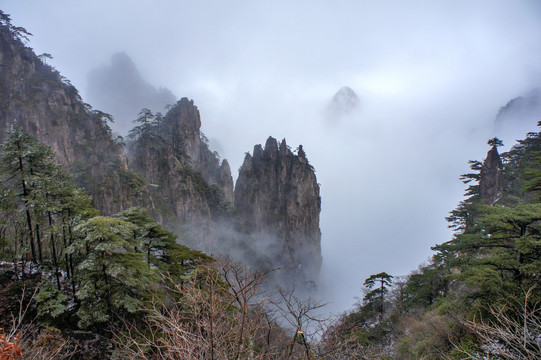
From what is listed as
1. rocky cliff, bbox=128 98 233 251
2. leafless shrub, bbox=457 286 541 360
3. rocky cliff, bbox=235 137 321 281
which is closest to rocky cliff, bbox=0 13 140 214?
rocky cliff, bbox=128 98 233 251

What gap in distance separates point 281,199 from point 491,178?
3837 centimetres

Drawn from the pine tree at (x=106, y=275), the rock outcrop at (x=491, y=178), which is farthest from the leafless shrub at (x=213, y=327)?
the rock outcrop at (x=491, y=178)

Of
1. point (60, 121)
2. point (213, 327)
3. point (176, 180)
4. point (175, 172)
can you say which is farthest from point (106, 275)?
point (175, 172)

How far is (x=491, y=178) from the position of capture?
87.7ft

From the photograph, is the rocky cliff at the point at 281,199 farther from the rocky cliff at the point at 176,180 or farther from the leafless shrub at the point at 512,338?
the leafless shrub at the point at 512,338

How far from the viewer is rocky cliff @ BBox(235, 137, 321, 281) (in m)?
56.7

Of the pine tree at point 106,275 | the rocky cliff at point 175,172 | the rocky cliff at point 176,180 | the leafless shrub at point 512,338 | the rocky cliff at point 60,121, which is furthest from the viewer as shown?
the rocky cliff at point 176,180

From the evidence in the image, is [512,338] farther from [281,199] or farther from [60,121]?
[281,199]

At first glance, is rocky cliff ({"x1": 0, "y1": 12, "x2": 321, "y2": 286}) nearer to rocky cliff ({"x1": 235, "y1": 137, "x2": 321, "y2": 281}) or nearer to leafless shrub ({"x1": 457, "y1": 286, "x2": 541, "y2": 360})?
rocky cliff ({"x1": 235, "y1": 137, "x2": 321, "y2": 281})

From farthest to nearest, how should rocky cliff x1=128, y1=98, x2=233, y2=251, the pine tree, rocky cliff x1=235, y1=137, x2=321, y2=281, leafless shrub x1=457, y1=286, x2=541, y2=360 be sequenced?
rocky cliff x1=235, y1=137, x2=321, y2=281, rocky cliff x1=128, y1=98, x2=233, y2=251, the pine tree, leafless shrub x1=457, y1=286, x2=541, y2=360

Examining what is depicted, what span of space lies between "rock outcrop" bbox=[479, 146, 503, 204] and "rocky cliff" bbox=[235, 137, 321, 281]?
111ft

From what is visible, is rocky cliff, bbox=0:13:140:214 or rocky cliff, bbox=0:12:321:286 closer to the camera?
rocky cliff, bbox=0:13:140:214

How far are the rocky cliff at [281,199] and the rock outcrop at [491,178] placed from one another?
33.9 m

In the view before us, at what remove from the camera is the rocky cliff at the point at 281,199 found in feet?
186
